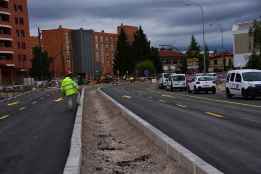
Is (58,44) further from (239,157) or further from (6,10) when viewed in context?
(239,157)

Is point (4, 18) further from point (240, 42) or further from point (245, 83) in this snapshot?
point (245, 83)

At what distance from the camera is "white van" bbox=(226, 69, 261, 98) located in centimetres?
2995

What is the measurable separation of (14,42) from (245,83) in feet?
255

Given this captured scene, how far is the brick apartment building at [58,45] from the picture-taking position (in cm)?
13662

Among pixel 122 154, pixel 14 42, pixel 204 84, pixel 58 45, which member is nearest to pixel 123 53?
pixel 58 45

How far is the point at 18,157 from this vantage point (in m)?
A: 10.4

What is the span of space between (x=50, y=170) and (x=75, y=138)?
328 centimetres

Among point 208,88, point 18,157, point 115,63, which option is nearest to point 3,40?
point 115,63

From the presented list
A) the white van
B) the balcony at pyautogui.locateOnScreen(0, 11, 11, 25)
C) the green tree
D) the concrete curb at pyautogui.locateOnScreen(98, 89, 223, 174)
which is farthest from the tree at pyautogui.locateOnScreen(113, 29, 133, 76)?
the concrete curb at pyautogui.locateOnScreen(98, 89, 223, 174)

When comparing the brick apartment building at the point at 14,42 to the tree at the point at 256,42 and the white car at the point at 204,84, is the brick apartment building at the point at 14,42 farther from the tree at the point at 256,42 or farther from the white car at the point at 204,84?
the white car at the point at 204,84

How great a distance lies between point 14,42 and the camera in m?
102

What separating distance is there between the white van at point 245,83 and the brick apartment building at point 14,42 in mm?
65604

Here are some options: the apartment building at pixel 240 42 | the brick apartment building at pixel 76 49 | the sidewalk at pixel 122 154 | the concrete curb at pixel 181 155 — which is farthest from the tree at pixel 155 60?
the concrete curb at pixel 181 155

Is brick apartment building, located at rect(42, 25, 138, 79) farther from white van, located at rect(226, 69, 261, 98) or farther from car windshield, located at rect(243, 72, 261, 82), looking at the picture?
car windshield, located at rect(243, 72, 261, 82)
